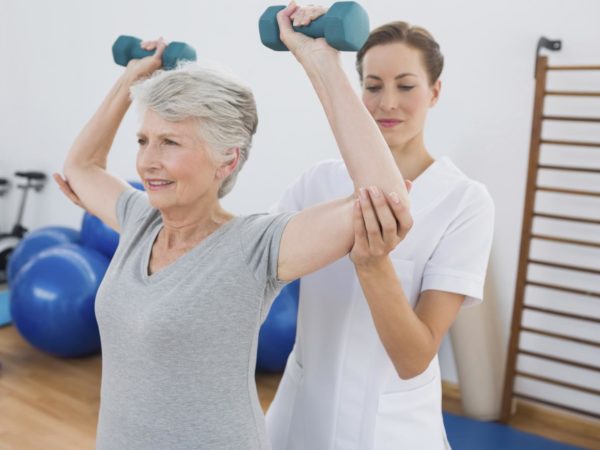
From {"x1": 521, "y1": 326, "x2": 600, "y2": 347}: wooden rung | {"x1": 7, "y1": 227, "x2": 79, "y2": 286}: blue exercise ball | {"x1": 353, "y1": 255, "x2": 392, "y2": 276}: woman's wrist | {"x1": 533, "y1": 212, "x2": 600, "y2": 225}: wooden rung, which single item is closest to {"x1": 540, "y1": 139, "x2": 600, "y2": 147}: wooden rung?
{"x1": 533, "y1": 212, "x2": 600, "y2": 225}: wooden rung

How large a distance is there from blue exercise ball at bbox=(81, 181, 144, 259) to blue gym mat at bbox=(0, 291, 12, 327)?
0.82m

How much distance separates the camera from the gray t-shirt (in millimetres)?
1105

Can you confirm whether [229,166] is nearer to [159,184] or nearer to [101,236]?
[159,184]

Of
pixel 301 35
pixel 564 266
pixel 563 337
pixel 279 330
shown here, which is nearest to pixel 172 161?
pixel 301 35

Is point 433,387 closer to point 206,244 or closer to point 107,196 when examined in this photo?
point 206,244

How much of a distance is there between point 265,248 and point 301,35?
336mm

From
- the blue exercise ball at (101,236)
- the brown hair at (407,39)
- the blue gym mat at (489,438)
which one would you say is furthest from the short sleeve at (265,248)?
the blue exercise ball at (101,236)

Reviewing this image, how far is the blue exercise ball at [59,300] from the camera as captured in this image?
3334 mm

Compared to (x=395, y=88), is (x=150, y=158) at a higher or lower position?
lower

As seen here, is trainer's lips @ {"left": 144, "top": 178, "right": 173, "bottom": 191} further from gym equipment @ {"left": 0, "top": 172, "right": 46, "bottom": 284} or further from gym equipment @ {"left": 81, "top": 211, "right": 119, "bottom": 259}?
gym equipment @ {"left": 0, "top": 172, "right": 46, "bottom": 284}

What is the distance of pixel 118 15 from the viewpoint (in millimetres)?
4406

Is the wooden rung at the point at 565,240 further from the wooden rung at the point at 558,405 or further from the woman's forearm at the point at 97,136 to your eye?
the woman's forearm at the point at 97,136

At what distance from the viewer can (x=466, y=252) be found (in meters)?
1.19

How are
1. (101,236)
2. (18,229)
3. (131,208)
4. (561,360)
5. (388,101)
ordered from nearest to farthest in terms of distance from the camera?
(388,101)
(131,208)
(561,360)
(101,236)
(18,229)
